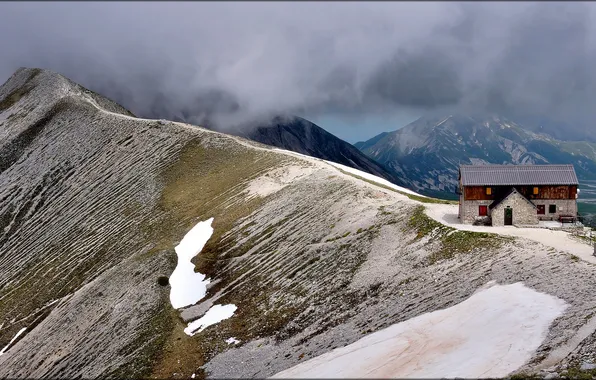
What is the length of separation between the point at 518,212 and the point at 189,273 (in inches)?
1688

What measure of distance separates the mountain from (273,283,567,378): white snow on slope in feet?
0.57

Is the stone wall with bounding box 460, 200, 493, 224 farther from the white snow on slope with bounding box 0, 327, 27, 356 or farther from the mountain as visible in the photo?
the white snow on slope with bounding box 0, 327, 27, 356

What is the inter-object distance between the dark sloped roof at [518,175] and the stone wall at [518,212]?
4084mm

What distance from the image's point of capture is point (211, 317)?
49.1 m

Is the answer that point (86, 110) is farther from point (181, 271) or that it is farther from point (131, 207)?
point (181, 271)

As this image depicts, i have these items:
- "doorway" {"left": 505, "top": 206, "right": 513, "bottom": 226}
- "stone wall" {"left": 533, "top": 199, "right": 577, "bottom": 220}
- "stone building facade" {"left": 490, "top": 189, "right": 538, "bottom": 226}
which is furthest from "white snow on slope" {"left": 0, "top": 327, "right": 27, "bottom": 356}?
"stone wall" {"left": 533, "top": 199, "right": 577, "bottom": 220}

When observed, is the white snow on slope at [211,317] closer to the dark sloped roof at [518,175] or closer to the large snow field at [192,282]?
the large snow field at [192,282]

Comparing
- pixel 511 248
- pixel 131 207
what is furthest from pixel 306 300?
pixel 131 207

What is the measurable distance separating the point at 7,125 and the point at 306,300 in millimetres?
133518

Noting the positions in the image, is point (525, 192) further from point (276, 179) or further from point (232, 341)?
point (232, 341)

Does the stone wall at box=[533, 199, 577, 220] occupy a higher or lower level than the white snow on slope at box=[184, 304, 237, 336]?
higher

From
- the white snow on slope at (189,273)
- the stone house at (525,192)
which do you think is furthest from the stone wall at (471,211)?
the white snow on slope at (189,273)

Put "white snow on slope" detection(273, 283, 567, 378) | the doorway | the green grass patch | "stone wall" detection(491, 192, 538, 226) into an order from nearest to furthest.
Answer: "white snow on slope" detection(273, 283, 567, 378), the green grass patch, "stone wall" detection(491, 192, 538, 226), the doorway

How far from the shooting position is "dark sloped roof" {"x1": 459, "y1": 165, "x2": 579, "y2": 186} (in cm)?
6238
